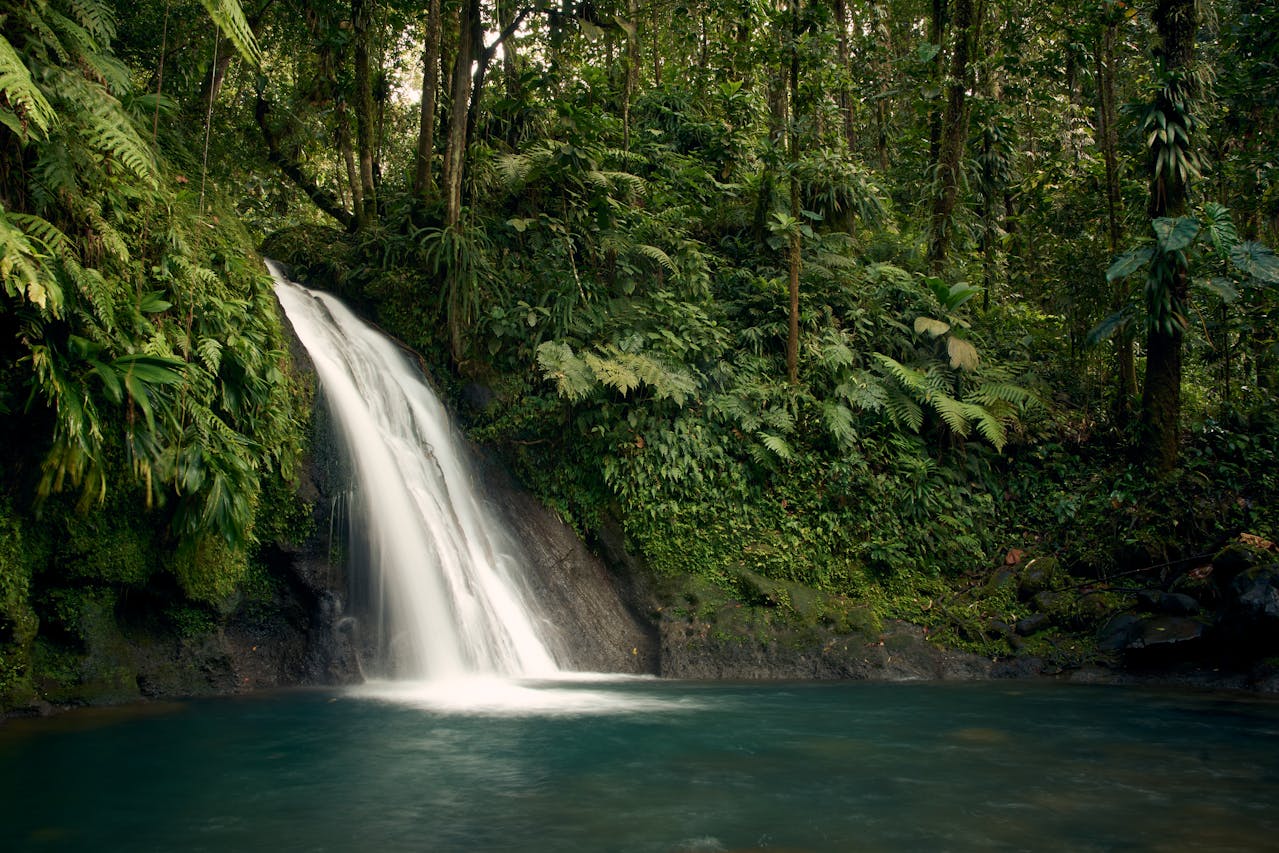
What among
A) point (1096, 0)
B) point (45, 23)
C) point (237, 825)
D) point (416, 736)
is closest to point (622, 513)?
point (416, 736)

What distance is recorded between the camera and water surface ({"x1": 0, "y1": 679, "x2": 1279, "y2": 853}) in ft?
13.8

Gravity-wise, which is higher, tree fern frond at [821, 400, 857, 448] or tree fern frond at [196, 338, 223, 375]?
tree fern frond at [196, 338, 223, 375]

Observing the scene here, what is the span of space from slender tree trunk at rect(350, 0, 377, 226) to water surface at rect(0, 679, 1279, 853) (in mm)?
8450

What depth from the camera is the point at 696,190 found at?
1356 centimetres

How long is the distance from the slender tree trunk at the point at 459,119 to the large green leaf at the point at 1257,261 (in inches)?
349

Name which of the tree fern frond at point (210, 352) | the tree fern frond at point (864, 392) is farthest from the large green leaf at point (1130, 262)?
the tree fern frond at point (210, 352)

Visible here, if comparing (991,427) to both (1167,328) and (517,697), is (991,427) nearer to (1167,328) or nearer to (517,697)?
(1167,328)

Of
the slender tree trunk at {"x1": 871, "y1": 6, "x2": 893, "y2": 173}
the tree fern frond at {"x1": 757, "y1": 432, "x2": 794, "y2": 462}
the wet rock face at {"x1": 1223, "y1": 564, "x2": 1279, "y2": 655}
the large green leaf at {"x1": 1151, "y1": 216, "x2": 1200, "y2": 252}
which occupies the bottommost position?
the wet rock face at {"x1": 1223, "y1": 564, "x2": 1279, "y2": 655}

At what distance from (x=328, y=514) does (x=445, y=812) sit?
4461 mm

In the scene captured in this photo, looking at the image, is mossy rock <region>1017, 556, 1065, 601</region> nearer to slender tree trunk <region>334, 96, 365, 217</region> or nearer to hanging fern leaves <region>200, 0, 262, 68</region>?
hanging fern leaves <region>200, 0, 262, 68</region>

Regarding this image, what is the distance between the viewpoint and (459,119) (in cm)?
1140

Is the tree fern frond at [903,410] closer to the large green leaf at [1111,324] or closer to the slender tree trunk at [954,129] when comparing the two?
the large green leaf at [1111,324]

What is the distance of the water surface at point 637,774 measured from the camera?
13.8 feet

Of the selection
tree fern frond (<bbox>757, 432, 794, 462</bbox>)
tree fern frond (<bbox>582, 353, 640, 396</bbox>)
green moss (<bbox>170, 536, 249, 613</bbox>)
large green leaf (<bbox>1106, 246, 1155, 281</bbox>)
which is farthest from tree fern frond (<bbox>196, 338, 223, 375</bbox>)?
large green leaf (<bbox>1106, 246, 1155, 281</bbox>)
